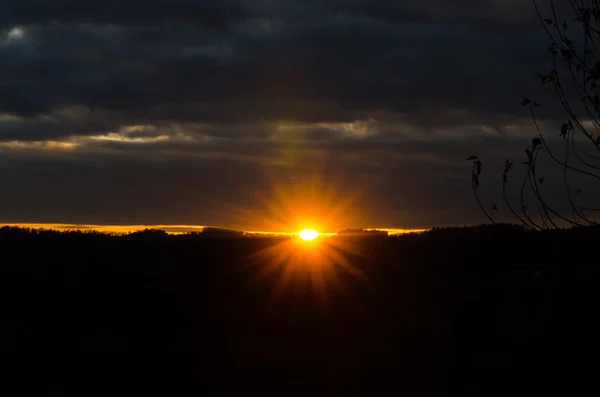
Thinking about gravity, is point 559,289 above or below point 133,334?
above

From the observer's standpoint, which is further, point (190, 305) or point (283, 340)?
point (190, 305)

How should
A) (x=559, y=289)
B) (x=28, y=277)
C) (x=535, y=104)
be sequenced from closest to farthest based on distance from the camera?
(x=535, y=104) < (x=559, y=289) < (x=28, y=277)

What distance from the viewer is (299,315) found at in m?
25.4

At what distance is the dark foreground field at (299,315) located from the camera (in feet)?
59.5

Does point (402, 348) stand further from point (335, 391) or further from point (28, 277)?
point (28, 277)


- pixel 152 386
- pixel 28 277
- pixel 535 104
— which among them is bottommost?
pixel 152 386

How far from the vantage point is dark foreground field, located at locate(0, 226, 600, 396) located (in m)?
18.1

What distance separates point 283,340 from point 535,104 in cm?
1381

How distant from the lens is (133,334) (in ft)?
75.9

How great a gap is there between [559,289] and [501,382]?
25.6 ft

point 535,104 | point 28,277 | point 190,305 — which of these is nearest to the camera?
point 535,104

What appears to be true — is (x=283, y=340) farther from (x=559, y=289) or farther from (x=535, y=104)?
(x=535, y=104)

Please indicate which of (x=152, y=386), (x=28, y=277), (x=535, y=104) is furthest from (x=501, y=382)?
(x=28, y=277)

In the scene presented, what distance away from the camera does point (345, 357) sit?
791 inches
